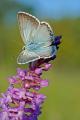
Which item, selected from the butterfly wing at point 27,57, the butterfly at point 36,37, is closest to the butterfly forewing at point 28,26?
the butterfly at point 36,37

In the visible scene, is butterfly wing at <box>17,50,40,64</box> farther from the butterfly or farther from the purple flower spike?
the purple flower spike

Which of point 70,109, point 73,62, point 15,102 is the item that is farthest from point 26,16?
point 73,62

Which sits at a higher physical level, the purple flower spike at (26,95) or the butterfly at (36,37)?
the butterfly at (36,37)

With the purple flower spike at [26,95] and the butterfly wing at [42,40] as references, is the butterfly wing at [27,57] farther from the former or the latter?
the purple flower spike at [26,95]

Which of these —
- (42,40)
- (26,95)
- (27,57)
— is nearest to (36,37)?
(42,40)

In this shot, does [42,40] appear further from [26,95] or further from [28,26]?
[26,95]

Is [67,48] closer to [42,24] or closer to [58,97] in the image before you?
[58,97]

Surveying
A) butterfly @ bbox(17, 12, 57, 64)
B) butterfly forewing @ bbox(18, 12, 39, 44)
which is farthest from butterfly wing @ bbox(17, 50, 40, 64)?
A: butterfly forewing @ bbox(18, 12, 39, 44)
